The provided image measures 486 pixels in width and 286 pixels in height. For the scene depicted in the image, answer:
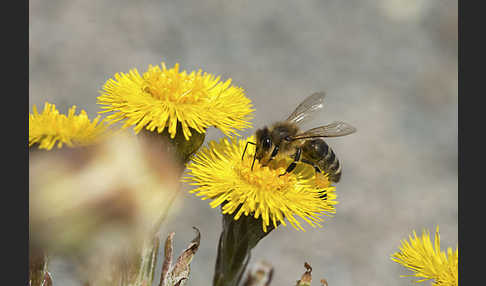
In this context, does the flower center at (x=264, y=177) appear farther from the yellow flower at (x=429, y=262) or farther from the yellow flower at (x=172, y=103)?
the yellow flower at (x=429, y=262)

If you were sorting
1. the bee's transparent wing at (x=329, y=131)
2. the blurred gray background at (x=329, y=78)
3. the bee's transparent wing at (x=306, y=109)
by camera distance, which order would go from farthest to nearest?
the blurred gray background at (x=329, y=78), the bee's transparent wing at (x=306, y=109), the bee's transparent wing at (x=329, y=131)

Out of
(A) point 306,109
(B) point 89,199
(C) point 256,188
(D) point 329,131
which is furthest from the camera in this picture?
(A) point 306,109

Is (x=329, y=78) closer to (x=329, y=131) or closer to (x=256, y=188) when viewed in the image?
(x=329, y=131)

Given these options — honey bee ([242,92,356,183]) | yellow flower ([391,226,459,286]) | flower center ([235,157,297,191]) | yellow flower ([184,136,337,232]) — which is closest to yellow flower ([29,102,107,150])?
yellow flower ([184,136,337,232])

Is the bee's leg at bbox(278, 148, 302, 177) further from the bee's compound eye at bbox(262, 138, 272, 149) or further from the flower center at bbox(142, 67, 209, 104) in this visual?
the flower center at bbox(142, 67, 209, 104)

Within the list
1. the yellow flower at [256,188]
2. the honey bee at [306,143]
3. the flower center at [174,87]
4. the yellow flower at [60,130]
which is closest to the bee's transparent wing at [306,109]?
the honey bee at [306,143]

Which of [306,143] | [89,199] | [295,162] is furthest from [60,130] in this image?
[306,143]

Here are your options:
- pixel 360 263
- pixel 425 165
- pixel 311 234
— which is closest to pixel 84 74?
pixel 311 234
